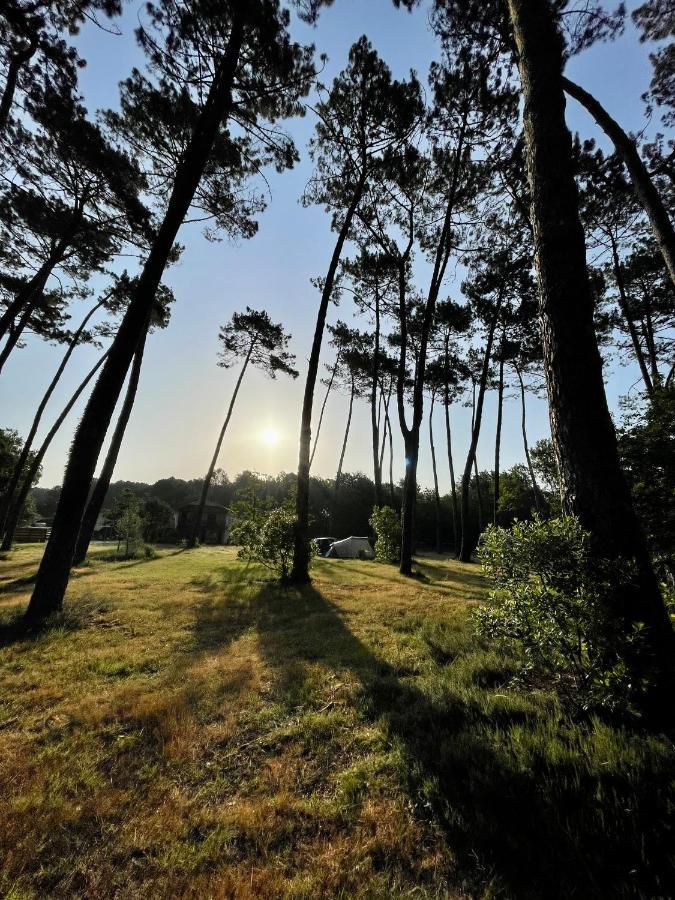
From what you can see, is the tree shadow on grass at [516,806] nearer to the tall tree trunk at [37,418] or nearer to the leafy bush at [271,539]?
the leafy bush at [271,539]

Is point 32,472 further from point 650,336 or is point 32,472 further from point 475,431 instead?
point 650,336

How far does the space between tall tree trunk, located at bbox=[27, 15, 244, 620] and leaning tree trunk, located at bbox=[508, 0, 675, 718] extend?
5994 millimetres

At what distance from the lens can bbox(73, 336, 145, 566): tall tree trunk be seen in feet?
39.5

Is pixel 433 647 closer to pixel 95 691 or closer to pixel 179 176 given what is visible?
pixel 95 691

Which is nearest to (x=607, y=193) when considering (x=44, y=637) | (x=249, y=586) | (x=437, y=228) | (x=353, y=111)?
(x=437, y=228)

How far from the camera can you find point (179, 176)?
696 cm

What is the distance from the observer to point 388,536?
672 inches

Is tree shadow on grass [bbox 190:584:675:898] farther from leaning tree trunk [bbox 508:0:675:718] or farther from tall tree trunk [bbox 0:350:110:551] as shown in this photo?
tall tree trunk [bbox 0:350:110:551]

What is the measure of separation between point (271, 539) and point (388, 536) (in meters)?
9.10

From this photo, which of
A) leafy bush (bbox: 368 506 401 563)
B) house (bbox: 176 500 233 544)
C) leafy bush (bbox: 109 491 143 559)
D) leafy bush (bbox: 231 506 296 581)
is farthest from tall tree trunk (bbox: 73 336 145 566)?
house (bbox: 176 500 233 544)

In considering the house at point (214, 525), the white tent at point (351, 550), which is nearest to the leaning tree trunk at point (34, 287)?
the white tent at point (351, 550)

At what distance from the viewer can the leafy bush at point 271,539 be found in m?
9.31

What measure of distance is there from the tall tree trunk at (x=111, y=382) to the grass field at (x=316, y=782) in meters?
1.57

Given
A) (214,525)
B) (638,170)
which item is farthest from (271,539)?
(214,525)
